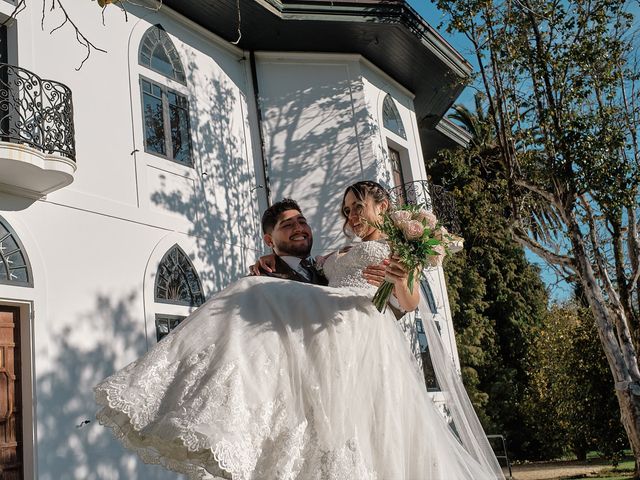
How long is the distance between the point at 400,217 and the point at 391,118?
1161cm

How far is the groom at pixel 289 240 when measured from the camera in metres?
3.97

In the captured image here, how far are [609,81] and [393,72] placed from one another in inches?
192


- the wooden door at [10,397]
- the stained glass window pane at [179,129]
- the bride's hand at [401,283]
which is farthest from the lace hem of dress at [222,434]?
the stained glass window pane at [179,129]

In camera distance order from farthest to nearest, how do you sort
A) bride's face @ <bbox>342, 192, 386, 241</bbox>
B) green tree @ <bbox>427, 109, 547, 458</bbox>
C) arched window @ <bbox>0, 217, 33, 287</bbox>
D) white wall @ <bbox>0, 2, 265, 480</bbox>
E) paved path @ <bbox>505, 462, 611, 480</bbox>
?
green tree @ <bbox>427, 109, 547, 458</bbox>
paved path @ <bbox>505, 462, 611, 480</bbox>
white wall @ <bbox>0, 2, 265, 480</bbox>
arched window @ <bbox>0, 217, 33, 287</bbox>
bride's face @ <bbox>342, 192, 386, 241</bbox>

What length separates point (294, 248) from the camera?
400 cm

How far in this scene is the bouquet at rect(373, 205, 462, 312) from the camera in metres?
3.42

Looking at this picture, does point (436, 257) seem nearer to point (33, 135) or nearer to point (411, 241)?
point (411, 241)

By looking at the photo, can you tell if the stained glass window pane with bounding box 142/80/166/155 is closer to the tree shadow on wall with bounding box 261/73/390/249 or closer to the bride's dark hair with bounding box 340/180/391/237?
the tree shadow on wall with bounding box 261/73/390/249

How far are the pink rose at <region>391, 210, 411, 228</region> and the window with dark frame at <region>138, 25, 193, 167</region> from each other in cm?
713

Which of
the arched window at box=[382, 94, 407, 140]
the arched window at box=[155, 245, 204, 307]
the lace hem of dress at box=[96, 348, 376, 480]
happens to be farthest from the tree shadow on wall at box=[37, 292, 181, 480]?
the arched window at box=[382, 94, 407, 140]

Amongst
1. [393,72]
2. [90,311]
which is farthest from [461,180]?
[90,311]

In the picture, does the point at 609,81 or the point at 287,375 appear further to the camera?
the point at 609,81

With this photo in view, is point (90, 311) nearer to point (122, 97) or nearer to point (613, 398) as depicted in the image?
point (122, 97)

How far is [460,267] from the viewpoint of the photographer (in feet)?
63.0
